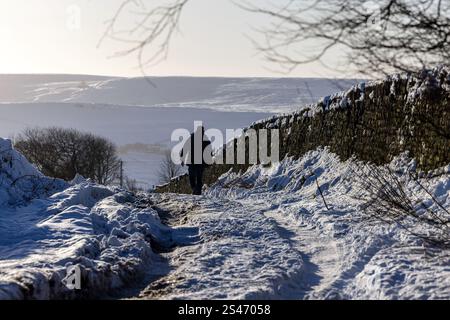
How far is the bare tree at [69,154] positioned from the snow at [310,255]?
42.0m

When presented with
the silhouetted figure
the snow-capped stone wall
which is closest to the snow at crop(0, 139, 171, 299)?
the snow-capped stone wall

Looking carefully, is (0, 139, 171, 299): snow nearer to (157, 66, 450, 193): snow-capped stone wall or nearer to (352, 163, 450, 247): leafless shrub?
(352, 163, 450, 247): leafless shrub

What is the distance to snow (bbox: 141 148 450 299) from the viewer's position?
7199 mm

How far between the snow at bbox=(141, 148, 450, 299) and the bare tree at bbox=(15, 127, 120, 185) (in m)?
42.0

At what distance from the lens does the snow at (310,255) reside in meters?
7.20

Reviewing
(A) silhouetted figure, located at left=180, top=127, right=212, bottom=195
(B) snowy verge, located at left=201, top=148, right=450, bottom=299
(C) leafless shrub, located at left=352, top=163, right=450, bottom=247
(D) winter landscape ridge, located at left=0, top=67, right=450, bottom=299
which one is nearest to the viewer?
(B) snowy verge, located at left=201, top=148, right=450, bottom=299

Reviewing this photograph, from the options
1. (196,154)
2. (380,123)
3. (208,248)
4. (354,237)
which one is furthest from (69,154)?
(354,237)

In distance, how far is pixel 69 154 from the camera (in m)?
58.3

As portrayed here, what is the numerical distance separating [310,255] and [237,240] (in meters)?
1.45

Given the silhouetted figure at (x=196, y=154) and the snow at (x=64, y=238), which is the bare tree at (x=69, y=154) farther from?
the snow at (x=64, y=238)

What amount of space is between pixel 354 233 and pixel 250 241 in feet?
5.48

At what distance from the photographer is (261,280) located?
7.70 metres

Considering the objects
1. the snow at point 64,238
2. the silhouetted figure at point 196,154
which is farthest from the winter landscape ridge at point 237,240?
the silhouetted figure at point 196,154

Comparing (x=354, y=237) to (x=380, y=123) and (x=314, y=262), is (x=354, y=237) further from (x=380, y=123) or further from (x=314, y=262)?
(x=380, y=123)
